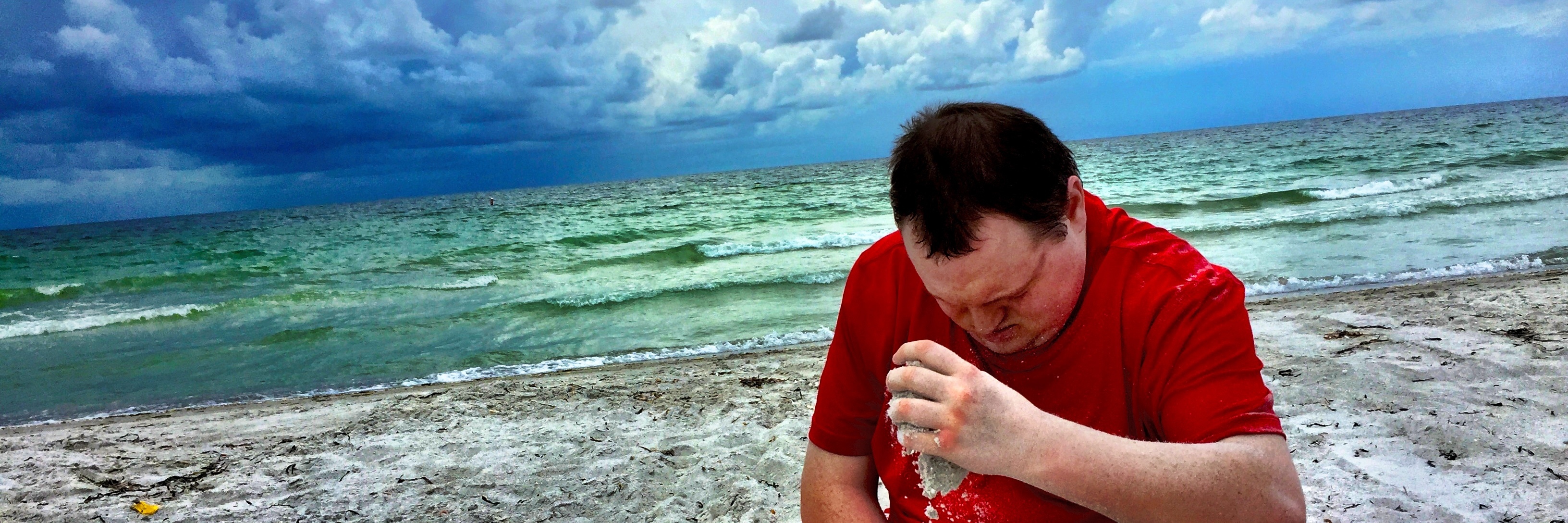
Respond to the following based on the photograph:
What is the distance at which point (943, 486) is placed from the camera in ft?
5.15

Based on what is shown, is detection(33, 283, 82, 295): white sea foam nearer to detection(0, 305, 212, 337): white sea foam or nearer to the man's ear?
detection(0, 305, 212, 337): white sea foam

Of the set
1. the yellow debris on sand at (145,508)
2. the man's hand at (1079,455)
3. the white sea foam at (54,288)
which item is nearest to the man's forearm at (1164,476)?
the man's hand at (1079,455)

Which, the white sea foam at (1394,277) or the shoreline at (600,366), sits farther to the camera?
the white sea foam at (1394,277)

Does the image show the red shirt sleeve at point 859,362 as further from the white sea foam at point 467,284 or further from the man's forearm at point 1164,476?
the white sea foam at point 467,284

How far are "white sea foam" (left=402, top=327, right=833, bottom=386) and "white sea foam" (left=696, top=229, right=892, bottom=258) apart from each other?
23.6ft

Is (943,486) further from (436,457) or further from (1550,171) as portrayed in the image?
(1550,171)

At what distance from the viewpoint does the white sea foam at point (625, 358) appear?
25.8ft

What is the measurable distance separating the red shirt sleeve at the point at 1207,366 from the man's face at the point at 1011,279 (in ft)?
0.60

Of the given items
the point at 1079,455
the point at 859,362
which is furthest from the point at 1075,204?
the point at 859,362

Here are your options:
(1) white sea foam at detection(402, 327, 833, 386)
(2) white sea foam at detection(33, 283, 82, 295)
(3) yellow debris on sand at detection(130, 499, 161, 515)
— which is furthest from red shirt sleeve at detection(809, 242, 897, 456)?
(2) white sea foam at detection(33, 283, 82, 295)

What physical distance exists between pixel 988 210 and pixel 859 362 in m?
0.61

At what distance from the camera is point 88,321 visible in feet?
41.7

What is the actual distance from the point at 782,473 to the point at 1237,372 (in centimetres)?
323

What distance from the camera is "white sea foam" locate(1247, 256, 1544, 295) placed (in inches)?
356
